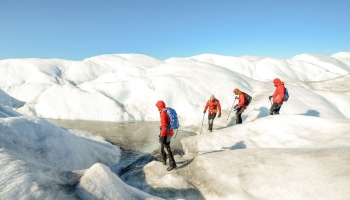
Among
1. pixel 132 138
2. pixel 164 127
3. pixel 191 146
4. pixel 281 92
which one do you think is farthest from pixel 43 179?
pixel 281 92

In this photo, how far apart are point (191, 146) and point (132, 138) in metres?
4.13

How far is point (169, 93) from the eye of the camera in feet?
63.9

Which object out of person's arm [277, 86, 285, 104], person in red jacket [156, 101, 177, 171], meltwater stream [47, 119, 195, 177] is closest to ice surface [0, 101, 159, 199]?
person in red jacket [156, 101, 177, 171]

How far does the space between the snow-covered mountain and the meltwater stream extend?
65cm

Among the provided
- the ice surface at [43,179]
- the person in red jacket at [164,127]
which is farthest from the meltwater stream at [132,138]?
the ice surface at [43,179]

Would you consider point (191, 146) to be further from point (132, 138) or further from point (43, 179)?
point (43, 179)

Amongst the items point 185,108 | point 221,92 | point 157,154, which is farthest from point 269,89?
point 157,154

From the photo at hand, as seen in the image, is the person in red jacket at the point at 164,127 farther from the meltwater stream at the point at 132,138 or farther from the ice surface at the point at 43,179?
the ice surface at the point at 43,179

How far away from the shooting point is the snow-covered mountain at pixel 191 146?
3.79 m

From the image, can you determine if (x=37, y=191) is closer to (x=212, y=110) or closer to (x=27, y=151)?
(x=27, y=151)

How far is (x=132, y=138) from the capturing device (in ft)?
44.1

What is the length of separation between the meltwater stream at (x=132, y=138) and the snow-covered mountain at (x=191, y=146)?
Answer: 65cm

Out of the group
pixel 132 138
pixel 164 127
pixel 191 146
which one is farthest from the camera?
pixel 132 138

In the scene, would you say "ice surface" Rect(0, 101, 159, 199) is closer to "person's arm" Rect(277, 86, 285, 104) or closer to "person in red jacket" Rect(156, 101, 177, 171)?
"person in red jacket" Rect(156, 101, 177, 171)
